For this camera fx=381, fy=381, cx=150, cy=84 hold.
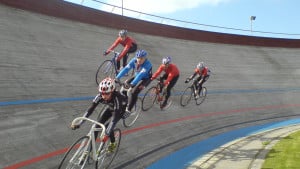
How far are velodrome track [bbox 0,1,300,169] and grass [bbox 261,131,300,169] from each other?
260 cm

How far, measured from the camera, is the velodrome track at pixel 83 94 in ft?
26.6

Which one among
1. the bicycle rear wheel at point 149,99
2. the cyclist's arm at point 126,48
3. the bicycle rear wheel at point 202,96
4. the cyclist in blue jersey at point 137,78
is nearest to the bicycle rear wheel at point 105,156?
the cyclist in blue jersey at point 137,78

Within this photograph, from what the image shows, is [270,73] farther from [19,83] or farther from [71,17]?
[19,83]

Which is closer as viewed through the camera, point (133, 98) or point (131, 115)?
point (133, 98)

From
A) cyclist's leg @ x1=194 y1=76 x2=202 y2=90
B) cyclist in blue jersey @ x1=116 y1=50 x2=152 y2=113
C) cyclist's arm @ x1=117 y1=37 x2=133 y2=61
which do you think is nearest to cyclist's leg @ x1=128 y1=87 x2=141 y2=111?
cyclist in blue jersey @ x1=116 y1=50 x2=152 y2=113

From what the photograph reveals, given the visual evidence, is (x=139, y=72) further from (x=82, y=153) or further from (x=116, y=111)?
(x=82, y=153)

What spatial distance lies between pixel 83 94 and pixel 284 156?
5970 mm

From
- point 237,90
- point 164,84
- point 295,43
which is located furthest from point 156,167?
point 295,43

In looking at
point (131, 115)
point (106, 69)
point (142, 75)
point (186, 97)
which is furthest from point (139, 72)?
point (186, 97)

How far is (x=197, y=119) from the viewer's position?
46.9ft

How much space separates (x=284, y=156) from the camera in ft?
29.8

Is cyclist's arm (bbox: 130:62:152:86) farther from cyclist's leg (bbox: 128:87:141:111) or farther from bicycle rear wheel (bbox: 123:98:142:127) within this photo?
bicycle rear wheel (bbox: 123:98:142:127)

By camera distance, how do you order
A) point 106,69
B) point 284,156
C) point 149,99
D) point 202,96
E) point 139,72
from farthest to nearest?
point 202,96
point 106,69
point 149,99
point 139,72
point 284,156

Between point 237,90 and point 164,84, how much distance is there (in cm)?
983
